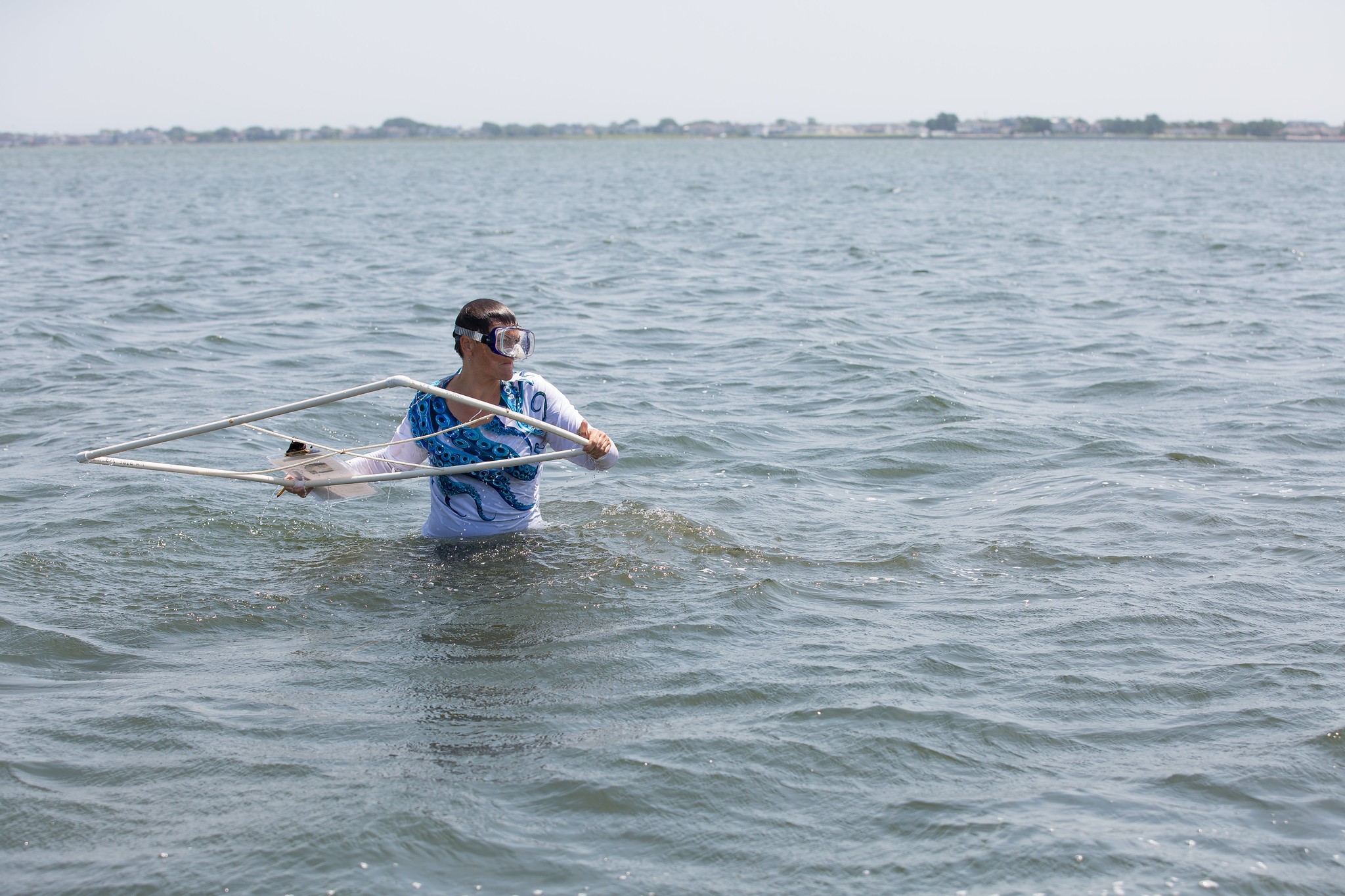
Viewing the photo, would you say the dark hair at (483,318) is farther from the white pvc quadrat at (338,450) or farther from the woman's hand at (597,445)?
the woman's hand at (597,445)

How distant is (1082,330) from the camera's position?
15734 mm

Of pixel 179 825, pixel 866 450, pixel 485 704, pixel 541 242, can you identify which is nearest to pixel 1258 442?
pixel 866 450

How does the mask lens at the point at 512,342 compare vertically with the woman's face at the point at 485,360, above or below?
above

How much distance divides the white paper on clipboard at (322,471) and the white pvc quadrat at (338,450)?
5cm

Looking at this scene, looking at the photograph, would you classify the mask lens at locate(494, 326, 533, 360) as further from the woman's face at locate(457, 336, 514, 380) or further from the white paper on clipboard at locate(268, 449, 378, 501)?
the white paper on clipboard at locate(268, 449, 378, 501)

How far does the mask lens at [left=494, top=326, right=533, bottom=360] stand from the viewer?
241 inches

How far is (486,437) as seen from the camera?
21.9 feet

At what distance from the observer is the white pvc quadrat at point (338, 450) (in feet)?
17.9

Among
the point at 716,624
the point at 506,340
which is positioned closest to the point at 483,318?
the point at 506,340

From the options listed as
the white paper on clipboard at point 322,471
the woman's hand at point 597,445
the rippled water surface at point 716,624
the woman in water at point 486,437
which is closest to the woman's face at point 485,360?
the woman in water at point 486,437

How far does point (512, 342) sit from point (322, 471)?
1.22m

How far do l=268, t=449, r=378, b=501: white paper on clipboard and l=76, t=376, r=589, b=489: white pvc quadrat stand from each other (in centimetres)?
5

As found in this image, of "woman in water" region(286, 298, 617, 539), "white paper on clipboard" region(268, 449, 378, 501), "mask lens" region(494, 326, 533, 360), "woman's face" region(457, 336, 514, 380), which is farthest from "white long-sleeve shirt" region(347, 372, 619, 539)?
"mask lens" region(494, 326, 533, 360)

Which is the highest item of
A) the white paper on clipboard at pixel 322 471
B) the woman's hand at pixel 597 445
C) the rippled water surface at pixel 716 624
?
the woman's hand at pixel 597 445
